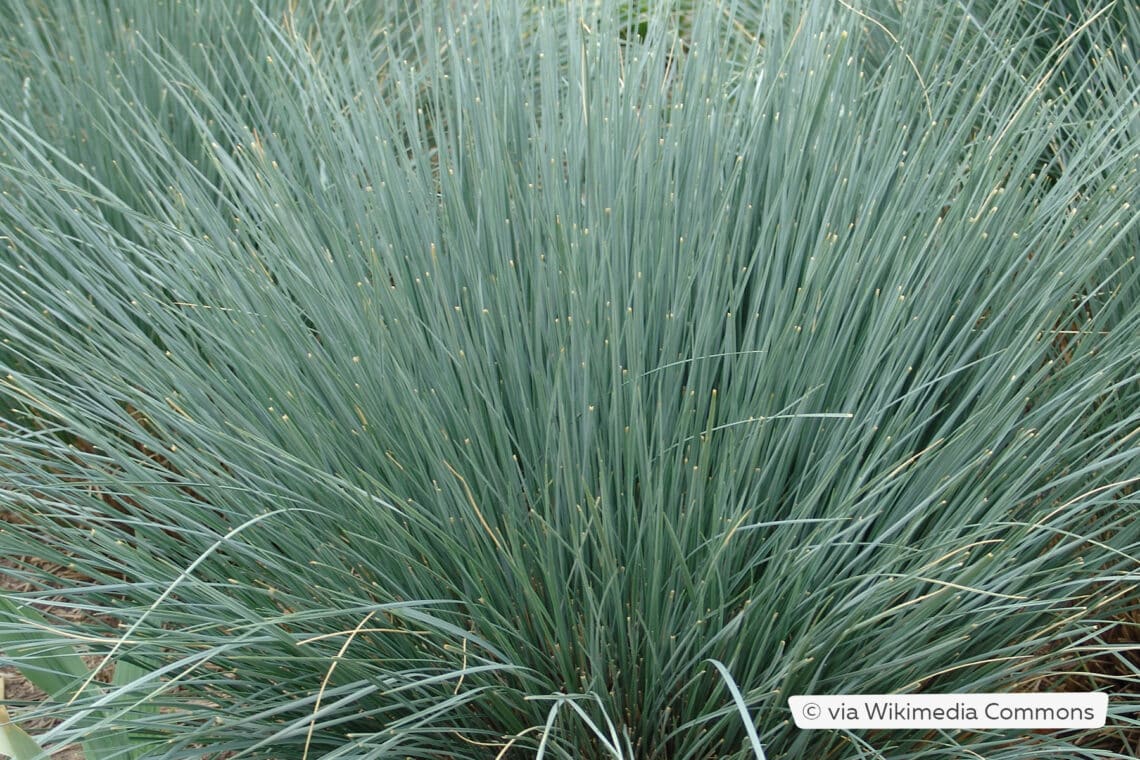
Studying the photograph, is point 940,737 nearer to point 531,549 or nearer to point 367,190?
point 531,549

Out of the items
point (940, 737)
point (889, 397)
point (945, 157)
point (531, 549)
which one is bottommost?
point (940, 737)

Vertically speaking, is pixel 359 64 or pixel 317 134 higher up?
pixel 359 64

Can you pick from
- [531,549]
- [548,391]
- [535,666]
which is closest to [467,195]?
[548,391]

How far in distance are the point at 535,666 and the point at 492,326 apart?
443 mm

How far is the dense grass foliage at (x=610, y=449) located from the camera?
130 cm

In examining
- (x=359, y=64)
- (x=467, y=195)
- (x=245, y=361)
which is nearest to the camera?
(x=245, y=361)

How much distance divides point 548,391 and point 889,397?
0.46 meters

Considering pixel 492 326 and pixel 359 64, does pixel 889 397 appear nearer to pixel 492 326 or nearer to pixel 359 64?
pixel 492 326

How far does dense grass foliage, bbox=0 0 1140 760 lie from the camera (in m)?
1.30

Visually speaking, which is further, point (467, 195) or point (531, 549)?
point (467, 195)

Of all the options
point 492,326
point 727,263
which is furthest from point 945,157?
point 492,326

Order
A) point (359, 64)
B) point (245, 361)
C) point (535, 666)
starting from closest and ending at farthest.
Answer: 1. point (535, 666)
2. point (245, 361)
3. point (359, 64)

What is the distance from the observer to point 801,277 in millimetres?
1607

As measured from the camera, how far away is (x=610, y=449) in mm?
1387
